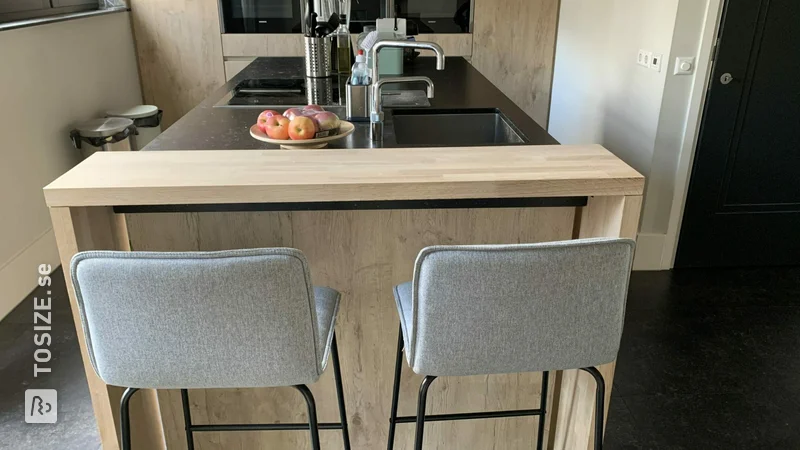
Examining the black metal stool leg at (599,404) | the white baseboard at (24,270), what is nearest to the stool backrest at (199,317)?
the black metal stool leg at (599,404)

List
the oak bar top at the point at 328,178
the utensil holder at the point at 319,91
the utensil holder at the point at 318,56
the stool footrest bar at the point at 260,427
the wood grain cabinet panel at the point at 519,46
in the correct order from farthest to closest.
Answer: the wood grain cabinet panel at the point at 519,46 < the utensil holder at the point at 318,56 < the utensil holder at the point at 319,91 < the stool footrest bar at the point at 260,427 < the oak bar top at the point at 328,178

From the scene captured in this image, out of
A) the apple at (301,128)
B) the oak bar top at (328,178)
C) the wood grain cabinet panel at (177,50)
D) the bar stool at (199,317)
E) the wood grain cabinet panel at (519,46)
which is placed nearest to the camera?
the bar stool at (199,317)

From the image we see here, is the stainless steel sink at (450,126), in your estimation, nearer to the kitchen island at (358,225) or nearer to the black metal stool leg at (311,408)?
the kitchen island at (358,225)

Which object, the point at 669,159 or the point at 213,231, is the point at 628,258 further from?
the point at 669,159

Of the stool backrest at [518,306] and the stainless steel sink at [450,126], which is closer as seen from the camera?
the stool backrest at [518,306]

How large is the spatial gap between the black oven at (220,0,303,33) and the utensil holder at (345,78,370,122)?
97.6 inches

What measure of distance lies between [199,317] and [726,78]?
103 inches

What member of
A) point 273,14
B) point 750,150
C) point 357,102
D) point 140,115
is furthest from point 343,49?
point 750,150

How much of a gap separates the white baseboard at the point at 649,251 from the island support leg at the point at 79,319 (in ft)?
7.79

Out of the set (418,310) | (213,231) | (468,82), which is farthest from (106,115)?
(418,310)

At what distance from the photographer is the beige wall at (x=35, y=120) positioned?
8.79ft

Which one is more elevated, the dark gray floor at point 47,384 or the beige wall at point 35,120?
the beige wall at point 35,120

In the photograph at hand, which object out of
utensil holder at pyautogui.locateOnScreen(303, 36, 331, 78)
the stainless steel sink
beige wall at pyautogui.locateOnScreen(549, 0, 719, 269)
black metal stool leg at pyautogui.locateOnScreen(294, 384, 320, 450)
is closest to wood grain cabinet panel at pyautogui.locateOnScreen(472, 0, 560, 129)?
beige wall at pyautogui.locateOnScreen(549, 0, 719, 269)

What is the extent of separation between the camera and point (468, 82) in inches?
112
